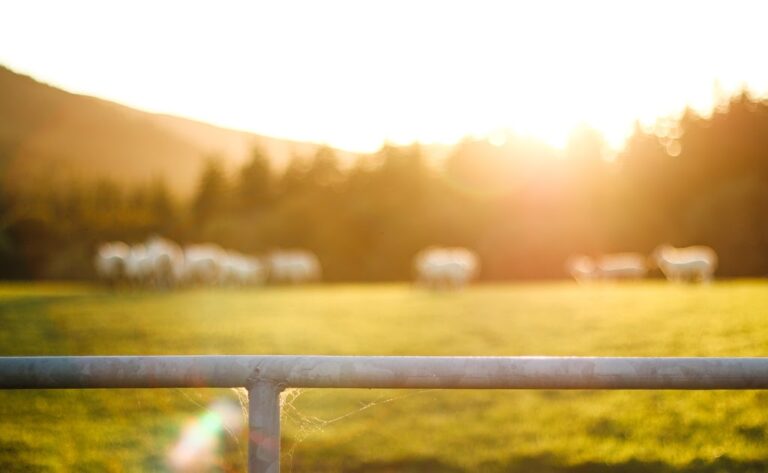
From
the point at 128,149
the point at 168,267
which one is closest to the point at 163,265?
the point at 168,267

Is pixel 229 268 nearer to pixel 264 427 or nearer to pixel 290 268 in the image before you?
pixel 290 268

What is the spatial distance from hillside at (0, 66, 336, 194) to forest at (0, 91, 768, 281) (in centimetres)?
225

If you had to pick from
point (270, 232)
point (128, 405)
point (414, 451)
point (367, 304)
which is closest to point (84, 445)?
point (128, 405)

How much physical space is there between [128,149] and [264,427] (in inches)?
4546

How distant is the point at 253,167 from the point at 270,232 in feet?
40.0

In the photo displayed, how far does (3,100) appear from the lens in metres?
10.3

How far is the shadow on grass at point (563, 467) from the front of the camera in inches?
234

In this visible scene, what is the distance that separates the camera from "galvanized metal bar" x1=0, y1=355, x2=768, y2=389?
8.09 feet

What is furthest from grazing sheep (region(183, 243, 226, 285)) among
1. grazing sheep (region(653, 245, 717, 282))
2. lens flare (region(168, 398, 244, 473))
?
lens flare (region(168, 398, 244, 473))

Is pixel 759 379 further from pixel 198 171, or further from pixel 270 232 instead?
pixel 198 171

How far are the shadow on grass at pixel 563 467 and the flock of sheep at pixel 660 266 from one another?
4233 centimetres

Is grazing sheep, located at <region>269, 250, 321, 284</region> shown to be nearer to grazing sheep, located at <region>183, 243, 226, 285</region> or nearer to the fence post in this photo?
grazing sheep, located at <region>183, 243, 226, 285</region>

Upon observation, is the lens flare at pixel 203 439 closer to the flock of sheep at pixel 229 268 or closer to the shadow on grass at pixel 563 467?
the shadow on grass at pixel 563 467

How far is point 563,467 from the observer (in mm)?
6492
